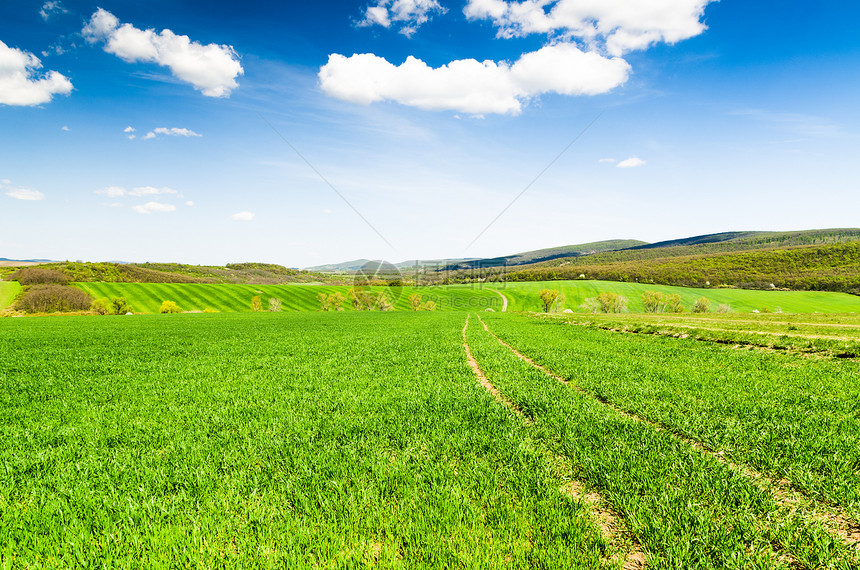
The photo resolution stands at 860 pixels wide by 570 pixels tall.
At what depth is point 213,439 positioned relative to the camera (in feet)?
22.7

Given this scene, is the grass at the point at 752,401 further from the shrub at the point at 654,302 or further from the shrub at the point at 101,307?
the shrub at the point at 101,307

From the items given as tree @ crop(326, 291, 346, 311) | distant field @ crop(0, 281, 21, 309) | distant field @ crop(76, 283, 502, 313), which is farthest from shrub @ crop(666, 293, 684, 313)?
distant field @ crop(0, 281, 21, 309)

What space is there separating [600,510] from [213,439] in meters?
7.01

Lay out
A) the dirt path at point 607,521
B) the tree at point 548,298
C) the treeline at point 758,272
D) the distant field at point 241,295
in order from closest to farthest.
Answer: the dirt path at point 607,521 < the distant field at point 241,295 < the tree at point 548,298 < the treeline at point 758,272

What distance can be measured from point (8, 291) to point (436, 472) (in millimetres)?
126221

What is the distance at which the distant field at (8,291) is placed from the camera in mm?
75594

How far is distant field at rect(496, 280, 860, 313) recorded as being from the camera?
101 m

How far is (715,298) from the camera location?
110m

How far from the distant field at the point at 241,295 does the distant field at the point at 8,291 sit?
11737mm

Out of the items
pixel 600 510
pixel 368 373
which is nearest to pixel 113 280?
pixel 368 373

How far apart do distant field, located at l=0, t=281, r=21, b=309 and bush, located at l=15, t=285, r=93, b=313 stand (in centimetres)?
355

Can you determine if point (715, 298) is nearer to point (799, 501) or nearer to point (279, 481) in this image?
point (799, 501)

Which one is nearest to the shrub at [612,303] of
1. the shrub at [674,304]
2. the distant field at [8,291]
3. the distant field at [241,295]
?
the shrub at [674,304]

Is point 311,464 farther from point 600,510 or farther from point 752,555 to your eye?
point 752,555
